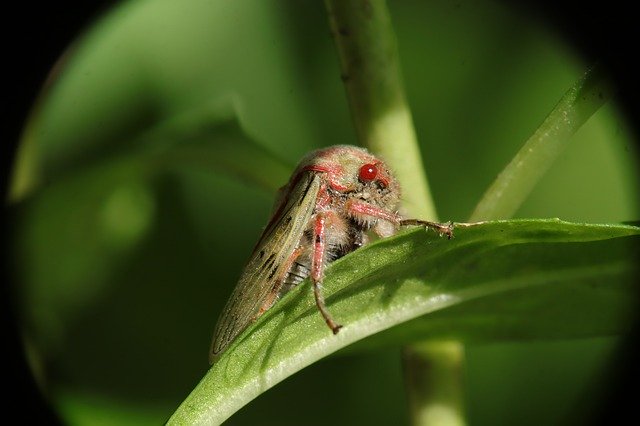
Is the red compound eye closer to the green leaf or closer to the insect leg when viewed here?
the insect leg

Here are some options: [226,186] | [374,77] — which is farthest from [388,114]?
[226,186]

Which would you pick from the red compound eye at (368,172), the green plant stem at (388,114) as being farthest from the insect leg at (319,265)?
the green plant stem at (388,114)

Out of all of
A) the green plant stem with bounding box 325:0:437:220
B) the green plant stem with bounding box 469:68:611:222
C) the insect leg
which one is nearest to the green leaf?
the insect leg

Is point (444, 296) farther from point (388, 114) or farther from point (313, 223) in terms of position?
point (313, 223)

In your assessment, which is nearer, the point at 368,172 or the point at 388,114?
the point at 388,114

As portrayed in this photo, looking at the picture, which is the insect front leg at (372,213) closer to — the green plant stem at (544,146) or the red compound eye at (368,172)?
the red compound eye at (368,172)

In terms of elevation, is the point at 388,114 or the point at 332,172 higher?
the point at 388,114
